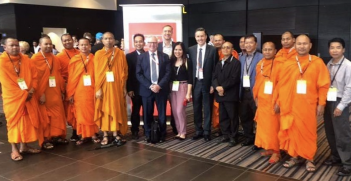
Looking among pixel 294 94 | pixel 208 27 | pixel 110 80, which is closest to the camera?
pixel 294 94

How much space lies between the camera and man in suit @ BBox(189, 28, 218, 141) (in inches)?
165

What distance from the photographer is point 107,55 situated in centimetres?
407

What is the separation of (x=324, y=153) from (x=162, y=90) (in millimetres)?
2208

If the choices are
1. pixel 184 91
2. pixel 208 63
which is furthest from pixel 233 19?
pixel 184 91

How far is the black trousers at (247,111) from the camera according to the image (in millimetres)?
3992

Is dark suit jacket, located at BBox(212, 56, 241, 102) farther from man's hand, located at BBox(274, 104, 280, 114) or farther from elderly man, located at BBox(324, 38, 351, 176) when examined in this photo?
elderly man, located at BBox(324, 38, 351, 176)

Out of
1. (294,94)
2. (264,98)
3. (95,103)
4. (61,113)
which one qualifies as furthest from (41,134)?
(294,94)

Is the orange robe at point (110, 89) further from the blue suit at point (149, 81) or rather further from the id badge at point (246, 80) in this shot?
the id badge at point (246, 80)

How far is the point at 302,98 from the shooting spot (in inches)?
119

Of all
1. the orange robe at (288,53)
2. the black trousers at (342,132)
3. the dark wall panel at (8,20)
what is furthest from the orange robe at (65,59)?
the dark wall panel at (8,20)

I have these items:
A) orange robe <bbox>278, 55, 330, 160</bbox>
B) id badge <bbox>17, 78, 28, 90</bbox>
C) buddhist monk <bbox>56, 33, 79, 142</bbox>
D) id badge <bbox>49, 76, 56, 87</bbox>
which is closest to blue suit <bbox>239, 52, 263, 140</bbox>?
orange robe <bbox>278, 55, 330, 160</bbox>

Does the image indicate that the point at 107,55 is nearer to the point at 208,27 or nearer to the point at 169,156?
the point at 169,156

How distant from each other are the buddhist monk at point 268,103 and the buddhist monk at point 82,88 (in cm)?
223

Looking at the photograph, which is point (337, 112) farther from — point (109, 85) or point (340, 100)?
point (109, 85)
